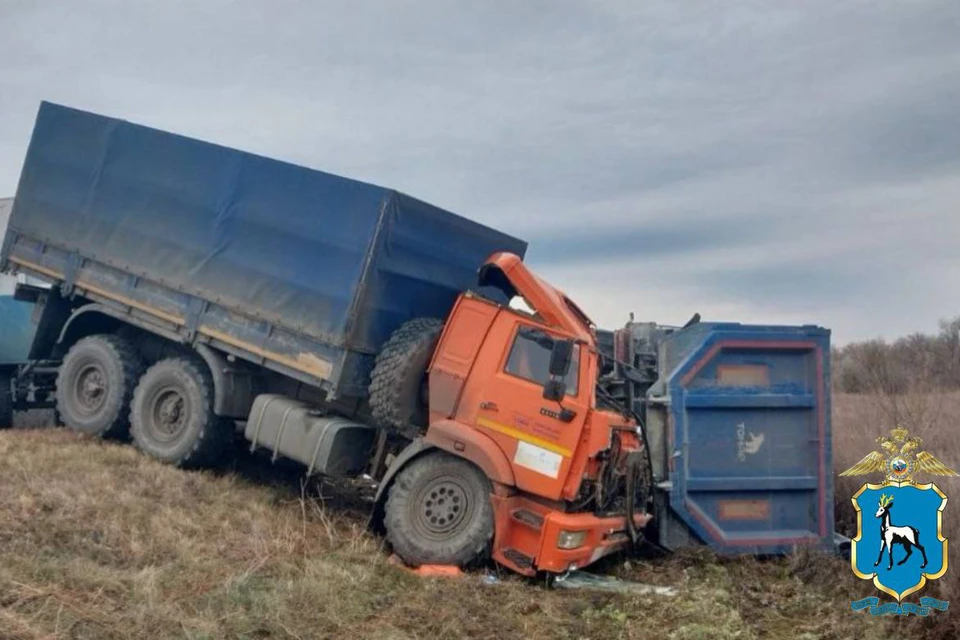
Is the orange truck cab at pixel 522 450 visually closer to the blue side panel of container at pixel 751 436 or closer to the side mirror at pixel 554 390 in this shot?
the side mirror at pixel 554 390

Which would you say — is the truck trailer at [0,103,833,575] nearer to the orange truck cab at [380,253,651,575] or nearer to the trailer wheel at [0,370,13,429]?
the orange truck cab at [380,253,651,575]

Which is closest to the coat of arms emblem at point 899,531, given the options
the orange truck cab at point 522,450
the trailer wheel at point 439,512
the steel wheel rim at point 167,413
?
the orange truck cab at point 522,450

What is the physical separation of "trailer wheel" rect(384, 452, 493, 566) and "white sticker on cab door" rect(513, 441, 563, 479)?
1.23 ft

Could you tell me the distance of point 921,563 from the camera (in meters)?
5.70

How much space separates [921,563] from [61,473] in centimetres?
713

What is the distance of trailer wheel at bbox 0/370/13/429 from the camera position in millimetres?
11258

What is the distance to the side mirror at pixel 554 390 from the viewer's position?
24.9 feet

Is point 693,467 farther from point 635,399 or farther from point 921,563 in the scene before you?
point 921,563

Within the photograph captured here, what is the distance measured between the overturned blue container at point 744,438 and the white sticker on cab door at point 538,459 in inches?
62.0

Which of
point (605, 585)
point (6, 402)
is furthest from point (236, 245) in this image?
point (605, 585)

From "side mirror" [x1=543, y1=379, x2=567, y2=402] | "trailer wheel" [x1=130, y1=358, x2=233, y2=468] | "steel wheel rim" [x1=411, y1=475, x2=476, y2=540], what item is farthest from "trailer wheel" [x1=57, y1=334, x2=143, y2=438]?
"side mirror" [x1=543, y1=379, x2=567, y2=402]

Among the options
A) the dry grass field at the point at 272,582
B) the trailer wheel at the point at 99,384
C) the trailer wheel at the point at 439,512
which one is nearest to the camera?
the dry grass field at the point at 272,582

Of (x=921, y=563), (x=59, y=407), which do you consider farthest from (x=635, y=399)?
(x=59, y=407)

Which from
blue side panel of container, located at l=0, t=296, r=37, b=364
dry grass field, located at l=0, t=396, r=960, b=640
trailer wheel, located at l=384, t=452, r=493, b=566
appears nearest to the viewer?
dry grass field, located at l=0, t=396, r=960, b=640
